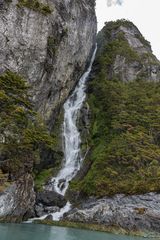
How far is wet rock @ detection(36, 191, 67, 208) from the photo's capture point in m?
45.2

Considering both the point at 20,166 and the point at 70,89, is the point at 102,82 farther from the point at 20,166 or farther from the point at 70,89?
the point at 20,166

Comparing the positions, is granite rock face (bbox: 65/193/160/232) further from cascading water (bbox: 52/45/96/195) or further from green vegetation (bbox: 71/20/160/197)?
cascading water (bbox: 52/45/96/195)

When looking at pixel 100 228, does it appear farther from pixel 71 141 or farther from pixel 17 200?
pixel 71 141

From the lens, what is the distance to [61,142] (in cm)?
5859

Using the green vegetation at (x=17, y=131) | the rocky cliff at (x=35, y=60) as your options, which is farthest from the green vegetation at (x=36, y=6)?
the green vegetation at (x=17, y=131)

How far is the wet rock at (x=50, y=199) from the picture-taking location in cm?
4519

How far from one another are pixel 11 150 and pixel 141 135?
880 inches

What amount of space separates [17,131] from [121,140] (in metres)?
19.3

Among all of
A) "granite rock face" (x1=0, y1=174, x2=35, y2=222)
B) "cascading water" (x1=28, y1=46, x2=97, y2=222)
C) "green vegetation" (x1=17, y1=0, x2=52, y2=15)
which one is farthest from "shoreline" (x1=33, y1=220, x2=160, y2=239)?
"green vegetation" (x1=17, y1=0, x2=52, y2=15)

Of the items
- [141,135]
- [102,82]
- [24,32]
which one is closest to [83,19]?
[102,82]

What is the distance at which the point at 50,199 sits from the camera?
45.5m

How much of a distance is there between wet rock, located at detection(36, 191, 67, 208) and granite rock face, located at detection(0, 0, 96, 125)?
1278 cm

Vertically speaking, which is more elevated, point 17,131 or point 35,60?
point 35,60

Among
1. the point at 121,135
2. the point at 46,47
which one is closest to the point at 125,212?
the point at 121,135
